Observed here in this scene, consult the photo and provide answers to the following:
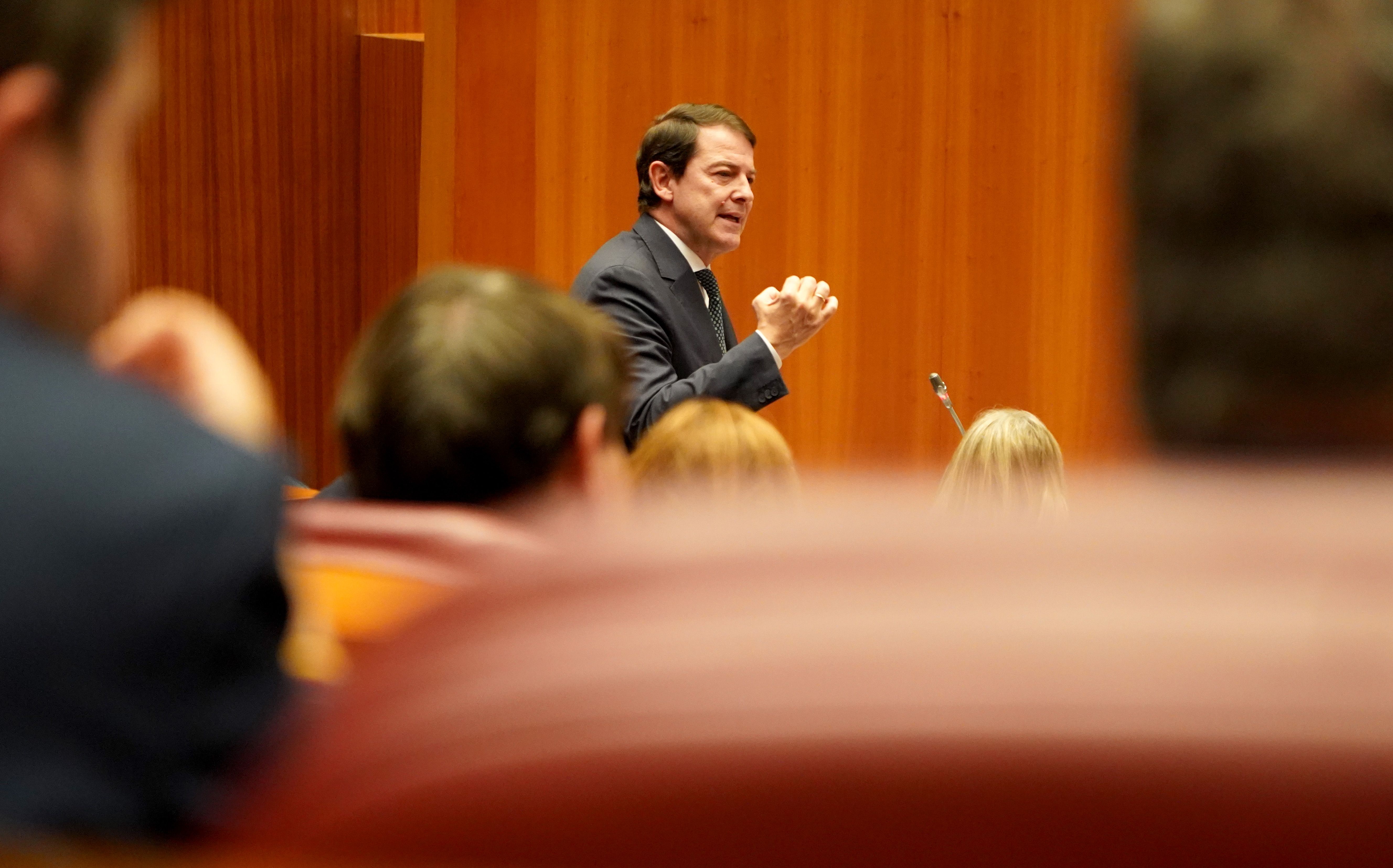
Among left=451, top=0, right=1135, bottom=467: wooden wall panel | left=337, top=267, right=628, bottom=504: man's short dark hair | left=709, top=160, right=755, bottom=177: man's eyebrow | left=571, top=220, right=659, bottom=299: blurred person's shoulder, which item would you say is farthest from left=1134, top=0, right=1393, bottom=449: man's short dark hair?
left=451, top=0, right=1135, bottom=467: wooden wall panel

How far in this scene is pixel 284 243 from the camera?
387 cm

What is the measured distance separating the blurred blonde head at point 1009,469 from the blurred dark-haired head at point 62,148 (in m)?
1.47

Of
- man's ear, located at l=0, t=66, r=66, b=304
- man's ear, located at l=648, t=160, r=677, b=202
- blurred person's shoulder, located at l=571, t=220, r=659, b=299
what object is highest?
man's ear, located at l=648, t=160, r=677, b=202

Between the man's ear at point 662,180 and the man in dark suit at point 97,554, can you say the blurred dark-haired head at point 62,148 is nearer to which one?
the man in dark suit at point 97,554

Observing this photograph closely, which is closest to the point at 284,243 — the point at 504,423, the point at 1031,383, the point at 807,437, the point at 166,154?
the point at 166,154

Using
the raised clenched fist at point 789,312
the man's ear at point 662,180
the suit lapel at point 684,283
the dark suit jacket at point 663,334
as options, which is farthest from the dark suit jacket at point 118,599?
the man's ear at point 662,180

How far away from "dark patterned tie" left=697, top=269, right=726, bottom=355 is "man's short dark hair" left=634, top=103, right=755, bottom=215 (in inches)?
6.3

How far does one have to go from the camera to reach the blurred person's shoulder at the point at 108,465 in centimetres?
42

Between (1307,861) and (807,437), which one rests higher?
(1307,861)

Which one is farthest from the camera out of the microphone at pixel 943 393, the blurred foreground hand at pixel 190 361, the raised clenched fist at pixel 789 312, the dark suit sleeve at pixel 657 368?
the microphone at pixel 943 393

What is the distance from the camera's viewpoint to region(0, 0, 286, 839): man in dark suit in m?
0.42

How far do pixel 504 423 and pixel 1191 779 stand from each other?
501 mm

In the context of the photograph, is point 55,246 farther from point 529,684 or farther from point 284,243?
point 284,243

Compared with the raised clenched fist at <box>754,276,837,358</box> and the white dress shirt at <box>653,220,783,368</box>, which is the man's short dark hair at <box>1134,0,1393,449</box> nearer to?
the raised clenched fist at <box>754,276,837,358</box>
